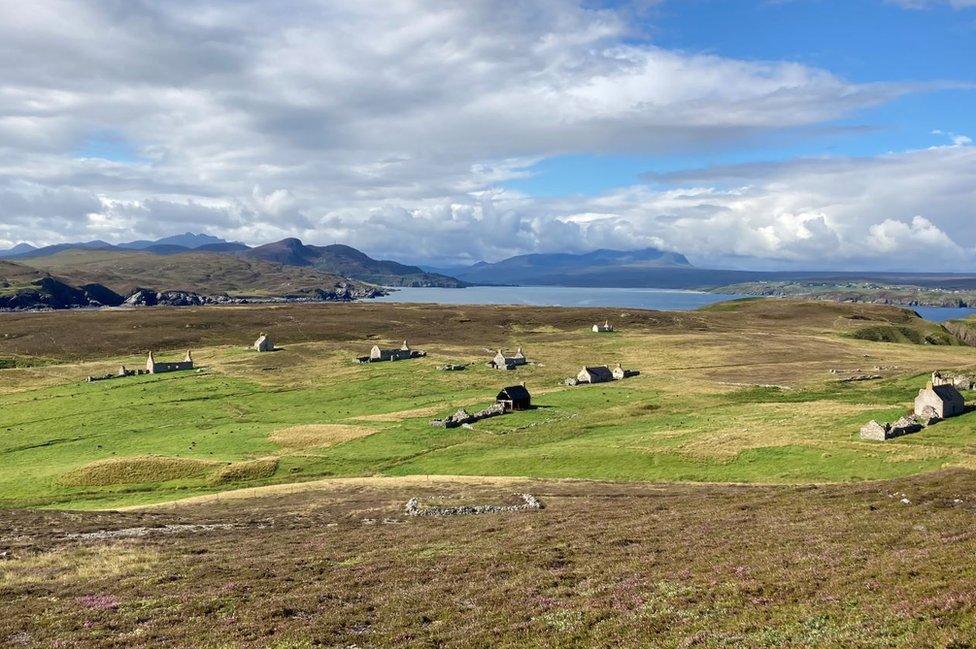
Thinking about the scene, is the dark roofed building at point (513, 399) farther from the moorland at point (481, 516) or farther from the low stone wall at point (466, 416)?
the moorland at point (481, 516)

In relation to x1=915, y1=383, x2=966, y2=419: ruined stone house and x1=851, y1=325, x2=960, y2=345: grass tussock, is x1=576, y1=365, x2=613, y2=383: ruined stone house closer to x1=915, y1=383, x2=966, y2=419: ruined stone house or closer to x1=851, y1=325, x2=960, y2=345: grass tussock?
x1=915, y1=383, x2=966, y2=419: ruined stone house

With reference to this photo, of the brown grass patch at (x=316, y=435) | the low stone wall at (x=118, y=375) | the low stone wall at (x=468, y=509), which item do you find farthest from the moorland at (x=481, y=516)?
the low stone wall at (x=118, y=375)

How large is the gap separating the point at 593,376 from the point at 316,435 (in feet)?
172

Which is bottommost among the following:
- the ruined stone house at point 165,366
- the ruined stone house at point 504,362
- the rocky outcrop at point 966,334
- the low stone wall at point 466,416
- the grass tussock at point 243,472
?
the rocky outcrop at point 966,334

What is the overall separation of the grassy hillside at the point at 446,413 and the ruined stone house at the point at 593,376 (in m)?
4.61

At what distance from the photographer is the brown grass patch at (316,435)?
235 ft

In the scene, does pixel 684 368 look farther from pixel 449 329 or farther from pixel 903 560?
pixel 903 560

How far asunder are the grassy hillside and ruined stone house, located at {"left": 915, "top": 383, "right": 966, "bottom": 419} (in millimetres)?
1592

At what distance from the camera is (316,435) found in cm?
7438

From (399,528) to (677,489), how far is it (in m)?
21.5

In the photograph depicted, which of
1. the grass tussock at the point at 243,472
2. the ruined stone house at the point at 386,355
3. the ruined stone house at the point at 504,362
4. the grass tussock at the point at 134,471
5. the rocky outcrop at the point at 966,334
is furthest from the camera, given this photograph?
the rocky outcrop at the point at 966,334

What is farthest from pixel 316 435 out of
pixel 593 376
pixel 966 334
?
pixel 966 334

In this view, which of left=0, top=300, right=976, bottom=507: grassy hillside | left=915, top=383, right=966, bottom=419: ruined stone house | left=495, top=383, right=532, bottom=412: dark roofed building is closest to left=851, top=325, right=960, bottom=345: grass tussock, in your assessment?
left=0, top=300, right=976, bottom=507: grassy hillside

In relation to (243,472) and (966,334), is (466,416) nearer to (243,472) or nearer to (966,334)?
(243,472)
